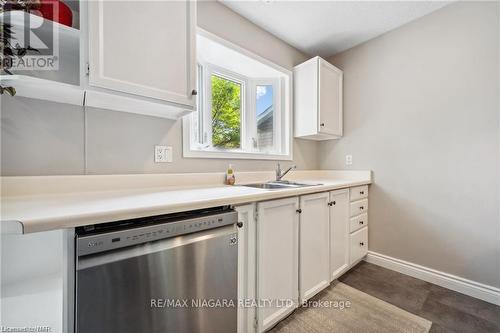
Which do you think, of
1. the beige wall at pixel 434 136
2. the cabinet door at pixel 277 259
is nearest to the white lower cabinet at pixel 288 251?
the cabinet door at pixel 277 259

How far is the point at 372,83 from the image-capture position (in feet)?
7.52

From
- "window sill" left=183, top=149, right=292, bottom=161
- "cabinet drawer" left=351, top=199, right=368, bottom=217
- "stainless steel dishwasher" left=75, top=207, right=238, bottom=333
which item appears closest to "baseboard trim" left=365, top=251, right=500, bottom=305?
"cabinet drawer" left=351, top=199, right=368, bottom=217

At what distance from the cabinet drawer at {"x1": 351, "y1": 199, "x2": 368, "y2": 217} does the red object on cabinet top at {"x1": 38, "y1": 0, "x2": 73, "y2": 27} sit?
7.80 ft

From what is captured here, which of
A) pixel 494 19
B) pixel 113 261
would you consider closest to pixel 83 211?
pixel 113 261

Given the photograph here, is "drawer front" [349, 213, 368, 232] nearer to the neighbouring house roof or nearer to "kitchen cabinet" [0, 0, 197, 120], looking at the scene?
the neighbouring house roof

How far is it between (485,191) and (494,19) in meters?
1.33

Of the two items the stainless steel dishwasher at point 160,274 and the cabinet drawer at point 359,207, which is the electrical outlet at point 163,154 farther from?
the cabinet drawer at point 359,207

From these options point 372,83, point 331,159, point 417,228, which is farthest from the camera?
point 331,159

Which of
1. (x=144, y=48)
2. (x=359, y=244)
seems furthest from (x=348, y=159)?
(x=144, y=48)

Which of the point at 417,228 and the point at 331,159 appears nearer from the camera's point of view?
the point at 417,228

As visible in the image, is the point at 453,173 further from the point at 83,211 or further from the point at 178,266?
the point at 83,211

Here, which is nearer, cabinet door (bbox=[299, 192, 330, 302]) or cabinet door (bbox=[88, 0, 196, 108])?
cabinet door (bbox=[88, 0, 196, 108])

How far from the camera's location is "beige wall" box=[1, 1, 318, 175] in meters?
1.01
